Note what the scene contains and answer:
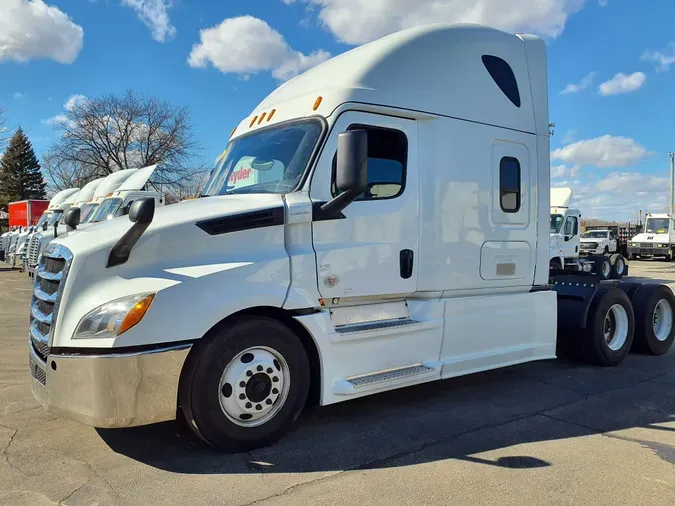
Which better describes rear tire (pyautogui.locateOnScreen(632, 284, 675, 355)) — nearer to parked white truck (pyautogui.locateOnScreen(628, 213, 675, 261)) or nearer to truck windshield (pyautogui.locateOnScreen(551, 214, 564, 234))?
truck windshield (pyautogui.locateOnScreen(551, 214, 564, 234))

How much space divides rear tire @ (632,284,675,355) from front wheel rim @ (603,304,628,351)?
0.53m

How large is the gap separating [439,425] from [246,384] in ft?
5.70

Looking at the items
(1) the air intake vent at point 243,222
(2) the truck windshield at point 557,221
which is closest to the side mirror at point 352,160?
(1) the air intake vent at point 243,222

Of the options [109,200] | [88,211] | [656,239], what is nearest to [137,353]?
[109,200]

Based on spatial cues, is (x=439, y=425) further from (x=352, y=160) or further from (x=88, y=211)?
(x=88, y=211)

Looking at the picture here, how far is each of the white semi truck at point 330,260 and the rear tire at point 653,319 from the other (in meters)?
2.28

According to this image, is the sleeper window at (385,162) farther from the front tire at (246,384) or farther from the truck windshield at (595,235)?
the truck windshield at (595,235)

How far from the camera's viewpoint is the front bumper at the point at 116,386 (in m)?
→ 3.55

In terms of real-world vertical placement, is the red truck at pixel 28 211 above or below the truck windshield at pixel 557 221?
above

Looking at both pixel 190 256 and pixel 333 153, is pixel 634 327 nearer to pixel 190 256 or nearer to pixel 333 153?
pixel 333 153

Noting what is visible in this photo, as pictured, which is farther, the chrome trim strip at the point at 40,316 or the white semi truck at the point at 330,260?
the chrome trim strip at the point at 40,316

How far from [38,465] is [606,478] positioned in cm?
387

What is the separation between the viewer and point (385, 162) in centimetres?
485

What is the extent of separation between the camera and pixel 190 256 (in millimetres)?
3959
